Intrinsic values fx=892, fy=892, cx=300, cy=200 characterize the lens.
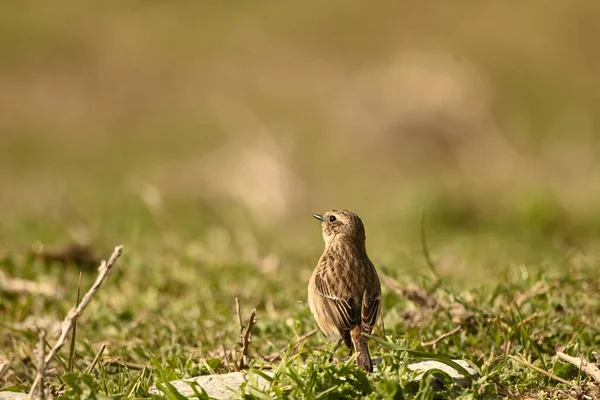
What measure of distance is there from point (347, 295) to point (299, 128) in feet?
79.3

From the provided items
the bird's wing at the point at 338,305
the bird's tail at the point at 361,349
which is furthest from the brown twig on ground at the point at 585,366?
the bird's wing at the point at 338,305

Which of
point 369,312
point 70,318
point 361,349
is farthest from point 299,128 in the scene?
point 70,318

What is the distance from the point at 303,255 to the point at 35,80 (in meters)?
24.5

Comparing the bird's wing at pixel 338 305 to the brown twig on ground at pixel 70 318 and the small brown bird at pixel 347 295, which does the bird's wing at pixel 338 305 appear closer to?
the small brown bird at pixel 347 295

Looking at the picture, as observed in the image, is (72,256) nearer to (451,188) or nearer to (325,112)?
(451,188)

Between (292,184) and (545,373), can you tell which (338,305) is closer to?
(545,373)

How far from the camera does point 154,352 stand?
19.3ft

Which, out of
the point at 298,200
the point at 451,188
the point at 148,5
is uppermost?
the point at 148,5

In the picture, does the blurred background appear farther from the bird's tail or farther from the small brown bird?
the bird's tail

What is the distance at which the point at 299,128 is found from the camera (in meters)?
29.3

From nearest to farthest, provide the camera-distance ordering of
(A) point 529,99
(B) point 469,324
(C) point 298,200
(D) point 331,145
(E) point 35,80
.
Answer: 1. (B) point 469,324
2. (C) point 298,200
3. (D) point 331,145
4. (A) point 529,99
5. (E) point 35,80

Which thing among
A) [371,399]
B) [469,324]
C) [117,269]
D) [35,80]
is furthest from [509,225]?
[35,80]

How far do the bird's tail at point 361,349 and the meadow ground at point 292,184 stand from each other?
152 millimetres

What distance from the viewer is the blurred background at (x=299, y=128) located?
449 inches
